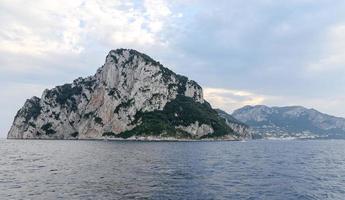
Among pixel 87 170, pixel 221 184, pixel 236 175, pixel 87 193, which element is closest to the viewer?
pixel 87 193

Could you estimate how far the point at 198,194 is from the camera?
6309cm

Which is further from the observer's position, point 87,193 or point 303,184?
point 303,184

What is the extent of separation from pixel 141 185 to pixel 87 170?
2903 cm

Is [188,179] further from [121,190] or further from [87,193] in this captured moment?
[87,193]

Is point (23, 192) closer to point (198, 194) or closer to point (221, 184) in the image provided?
point (198, 194)

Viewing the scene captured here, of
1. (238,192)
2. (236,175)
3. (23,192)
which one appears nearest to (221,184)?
(238,192)

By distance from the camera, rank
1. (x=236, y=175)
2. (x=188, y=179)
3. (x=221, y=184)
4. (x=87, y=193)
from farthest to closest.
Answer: (x=236, y=175)
(x=188, y=179)
(x=221, y=184)
(x=87, y=193)

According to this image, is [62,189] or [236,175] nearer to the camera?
[62,189]

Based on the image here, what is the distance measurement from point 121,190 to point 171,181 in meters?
14.4

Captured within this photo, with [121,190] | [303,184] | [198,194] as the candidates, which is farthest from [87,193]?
[303,184]

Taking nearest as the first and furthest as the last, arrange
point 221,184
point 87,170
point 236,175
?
point 221,184, point 236,175, point 87,170

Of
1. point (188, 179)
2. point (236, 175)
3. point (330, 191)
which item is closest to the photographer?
point (330, 191)

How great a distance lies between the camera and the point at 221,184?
73312mm

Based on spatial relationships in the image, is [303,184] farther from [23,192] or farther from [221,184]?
[23,192]
